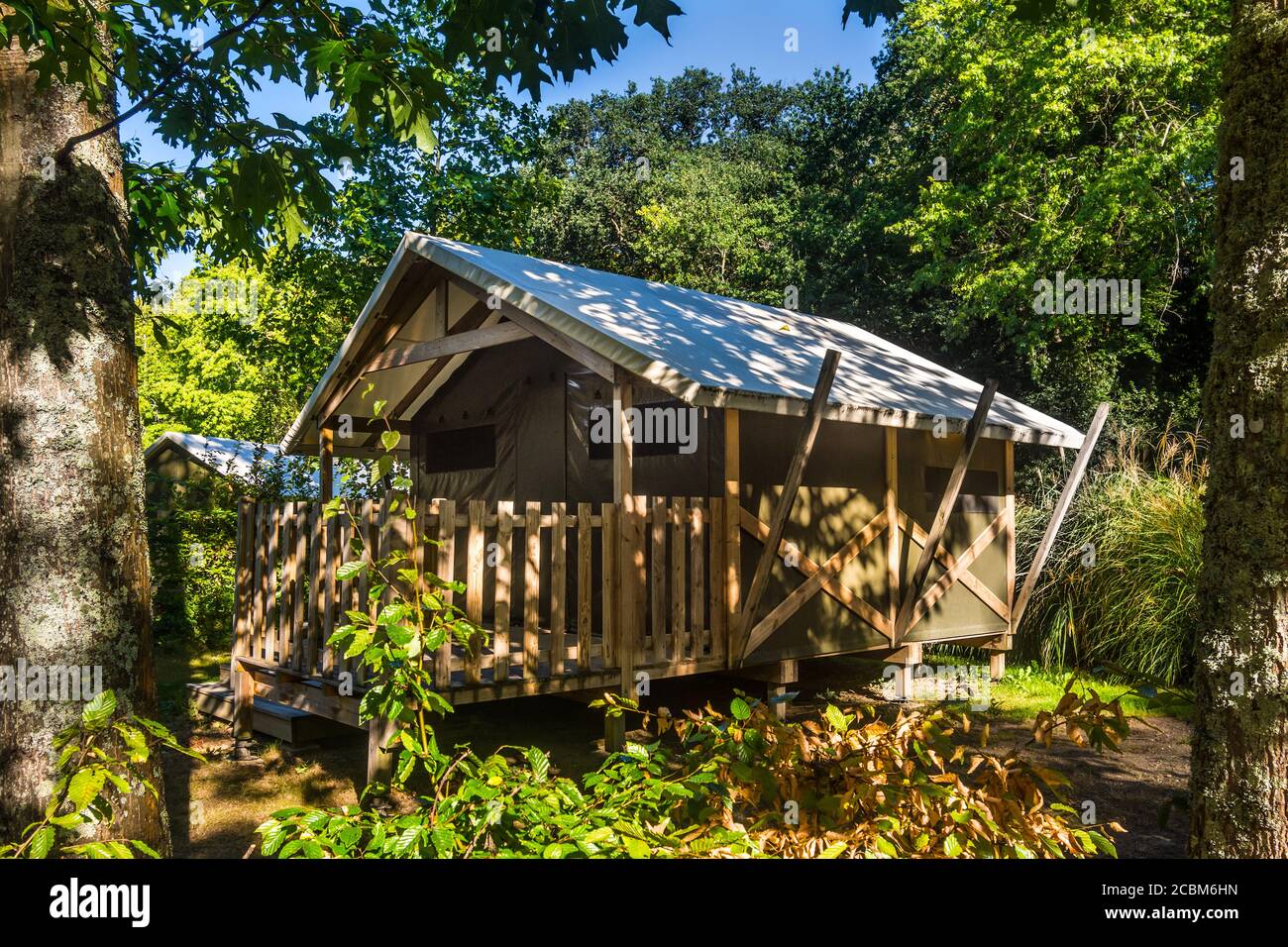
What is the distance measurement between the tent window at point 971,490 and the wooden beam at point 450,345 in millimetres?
5106

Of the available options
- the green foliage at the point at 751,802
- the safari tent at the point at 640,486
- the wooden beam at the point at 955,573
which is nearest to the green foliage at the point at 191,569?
the safari tent at the point at 640,486

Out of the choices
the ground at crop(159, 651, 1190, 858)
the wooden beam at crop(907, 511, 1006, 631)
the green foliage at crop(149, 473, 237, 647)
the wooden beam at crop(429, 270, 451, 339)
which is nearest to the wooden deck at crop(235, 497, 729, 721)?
the ground at crop(159, 651, 1190, 858)

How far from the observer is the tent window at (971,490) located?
11047 millimetres

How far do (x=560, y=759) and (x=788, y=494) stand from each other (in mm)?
2937

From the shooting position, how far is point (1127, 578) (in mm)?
11219

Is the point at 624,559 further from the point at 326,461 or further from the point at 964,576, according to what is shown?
the point at 964,576

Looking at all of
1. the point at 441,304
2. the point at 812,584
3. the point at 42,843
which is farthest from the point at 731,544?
the point at 42,843

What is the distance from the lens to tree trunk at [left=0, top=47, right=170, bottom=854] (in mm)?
3705

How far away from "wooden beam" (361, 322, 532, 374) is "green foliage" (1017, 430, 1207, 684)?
7196mm

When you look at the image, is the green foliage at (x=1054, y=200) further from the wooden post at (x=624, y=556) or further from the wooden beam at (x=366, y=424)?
the wooden post at (x=624, y=556)

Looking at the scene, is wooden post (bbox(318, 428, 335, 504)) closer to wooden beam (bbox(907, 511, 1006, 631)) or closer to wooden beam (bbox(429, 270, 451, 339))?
wooden beam (bbox(429, 270, 451, 339))
